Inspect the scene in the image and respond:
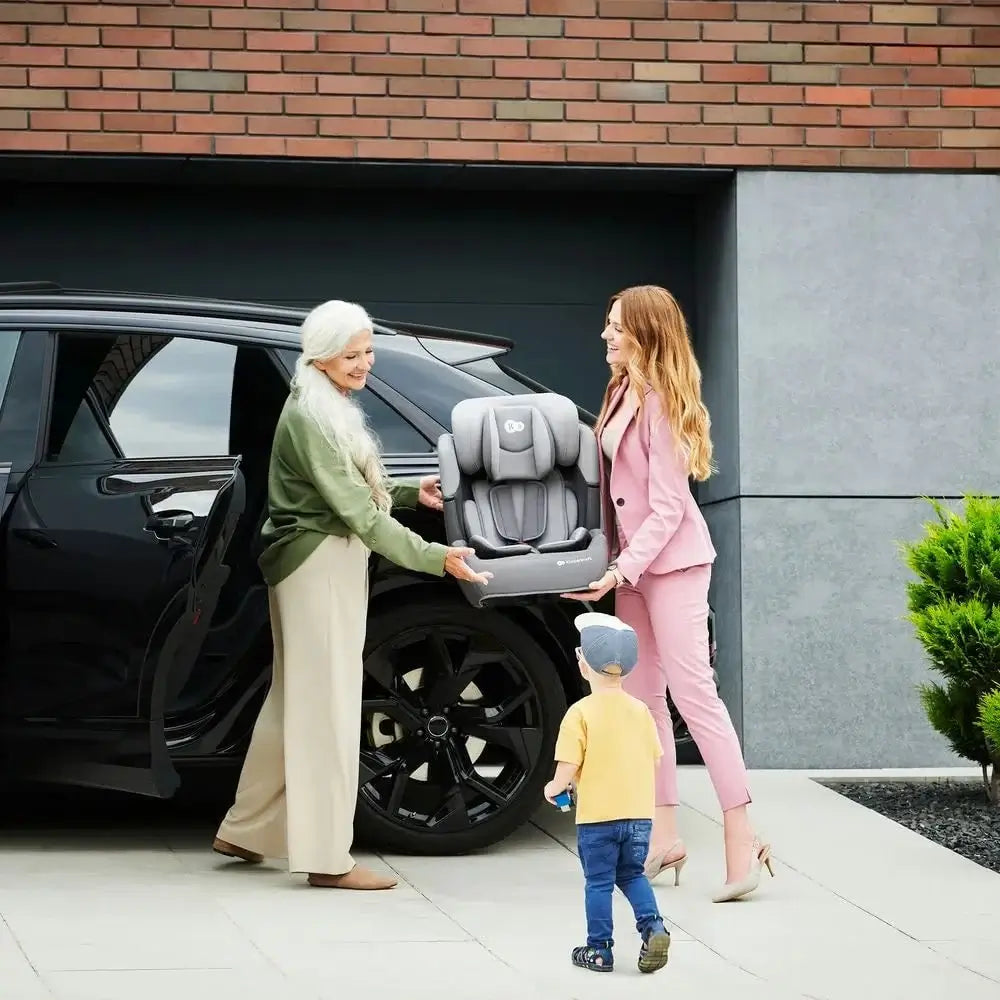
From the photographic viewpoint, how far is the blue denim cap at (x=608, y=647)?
4.97 m

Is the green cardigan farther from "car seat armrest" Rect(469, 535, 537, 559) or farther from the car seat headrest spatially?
the car seat headrest

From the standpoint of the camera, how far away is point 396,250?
9.30 meters

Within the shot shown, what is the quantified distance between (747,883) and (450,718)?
1.15m

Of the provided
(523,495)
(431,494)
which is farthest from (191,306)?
(523,495)

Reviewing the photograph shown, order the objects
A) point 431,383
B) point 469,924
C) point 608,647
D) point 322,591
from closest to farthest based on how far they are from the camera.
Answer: point 608,647, point 469,924, point 322,591, point 431,383

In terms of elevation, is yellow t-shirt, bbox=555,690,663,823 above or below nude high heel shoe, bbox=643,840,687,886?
above

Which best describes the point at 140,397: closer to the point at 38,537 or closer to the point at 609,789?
the point at 38,537

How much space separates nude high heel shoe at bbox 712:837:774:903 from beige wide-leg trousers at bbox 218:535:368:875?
3.87 ft

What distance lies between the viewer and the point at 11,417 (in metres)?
6.25

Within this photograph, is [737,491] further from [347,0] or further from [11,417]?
[11,417]

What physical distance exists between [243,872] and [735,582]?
135 inches

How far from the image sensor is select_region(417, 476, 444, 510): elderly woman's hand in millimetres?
6121

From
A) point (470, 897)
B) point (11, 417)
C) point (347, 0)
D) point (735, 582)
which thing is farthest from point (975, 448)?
point (11, 417)

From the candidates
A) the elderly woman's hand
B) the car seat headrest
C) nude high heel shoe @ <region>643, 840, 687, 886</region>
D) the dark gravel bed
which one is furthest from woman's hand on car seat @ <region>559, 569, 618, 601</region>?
the dark gravel bed
